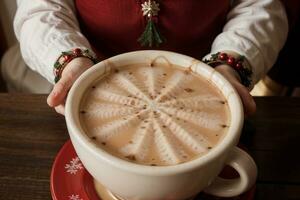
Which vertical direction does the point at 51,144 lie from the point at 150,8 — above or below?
below

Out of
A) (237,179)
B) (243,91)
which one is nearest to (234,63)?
(243,91)

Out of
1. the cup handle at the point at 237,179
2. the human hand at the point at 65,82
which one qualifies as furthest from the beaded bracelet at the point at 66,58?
the cup handle at the point at 237,179

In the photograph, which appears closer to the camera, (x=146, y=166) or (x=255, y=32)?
(x=146, y=166)

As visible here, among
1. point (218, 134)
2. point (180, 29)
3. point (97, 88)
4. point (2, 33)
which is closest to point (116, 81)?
point (97, 88)

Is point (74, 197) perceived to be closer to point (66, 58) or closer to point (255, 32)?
point (66, 58)

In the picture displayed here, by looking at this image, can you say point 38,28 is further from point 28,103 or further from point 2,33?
point 2,33

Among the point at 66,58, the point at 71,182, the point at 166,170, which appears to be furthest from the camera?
the point at 66,58
